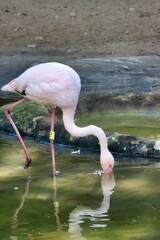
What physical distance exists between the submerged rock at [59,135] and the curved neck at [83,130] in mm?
546

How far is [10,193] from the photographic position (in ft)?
19.0

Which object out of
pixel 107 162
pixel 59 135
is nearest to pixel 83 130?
pixel 107 162

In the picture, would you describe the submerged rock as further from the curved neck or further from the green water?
the curved neck

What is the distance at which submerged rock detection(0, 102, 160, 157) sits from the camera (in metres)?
6.84

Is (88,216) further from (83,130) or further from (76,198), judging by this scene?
(83,130)

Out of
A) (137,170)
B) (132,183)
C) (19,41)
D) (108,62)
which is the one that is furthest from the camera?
(19,41)

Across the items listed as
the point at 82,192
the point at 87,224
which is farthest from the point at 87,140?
the point at 87,224

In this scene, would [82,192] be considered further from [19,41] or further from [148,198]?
[19,41]

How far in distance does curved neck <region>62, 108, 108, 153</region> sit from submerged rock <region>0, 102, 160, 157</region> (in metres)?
0.55

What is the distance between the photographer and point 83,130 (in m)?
6.44

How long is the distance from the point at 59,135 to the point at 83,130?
106cm

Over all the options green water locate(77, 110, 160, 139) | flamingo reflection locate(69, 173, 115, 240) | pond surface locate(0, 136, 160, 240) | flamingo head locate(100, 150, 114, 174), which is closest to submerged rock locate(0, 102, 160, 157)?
pond surface locate(0, 136, 160, 240)

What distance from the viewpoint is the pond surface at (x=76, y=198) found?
4.86 m

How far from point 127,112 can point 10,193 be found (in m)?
2.92
